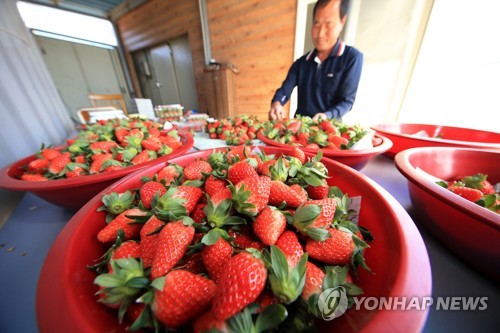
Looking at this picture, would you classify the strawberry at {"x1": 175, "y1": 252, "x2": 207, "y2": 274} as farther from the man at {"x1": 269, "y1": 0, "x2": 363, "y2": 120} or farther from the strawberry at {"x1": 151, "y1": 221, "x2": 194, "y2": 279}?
the man at {"x1": 269, "y1": 0, "x2": 363, "y2": 120}

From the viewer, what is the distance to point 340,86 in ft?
4.99

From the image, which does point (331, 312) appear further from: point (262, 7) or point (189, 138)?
point (262, 7)

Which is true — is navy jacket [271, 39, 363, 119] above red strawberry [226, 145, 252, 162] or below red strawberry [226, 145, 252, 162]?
above

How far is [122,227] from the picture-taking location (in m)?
0.35

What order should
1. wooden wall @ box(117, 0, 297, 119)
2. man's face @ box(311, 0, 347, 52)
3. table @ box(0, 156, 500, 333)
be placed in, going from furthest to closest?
wooden wall @ box(117, 0, 297, 119) → man's face @ box(311, 0, 347, 52) → table @ box(0, 156, 500, 333)

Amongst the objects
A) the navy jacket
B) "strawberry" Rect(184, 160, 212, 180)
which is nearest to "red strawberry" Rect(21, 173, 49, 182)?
"strawberry" Rect(184, 160, 212, 180)

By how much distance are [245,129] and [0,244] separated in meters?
0.97

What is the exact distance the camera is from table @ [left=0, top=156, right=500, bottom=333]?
11.4 inches

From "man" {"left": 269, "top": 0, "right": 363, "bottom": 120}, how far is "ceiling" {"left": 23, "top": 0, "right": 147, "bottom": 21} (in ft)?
17.0

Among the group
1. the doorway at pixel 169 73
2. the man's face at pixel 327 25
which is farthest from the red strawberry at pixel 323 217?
the doorway at pixel 169 73

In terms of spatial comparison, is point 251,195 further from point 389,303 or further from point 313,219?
point 389,303

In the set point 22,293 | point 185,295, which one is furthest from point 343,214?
point 22,293

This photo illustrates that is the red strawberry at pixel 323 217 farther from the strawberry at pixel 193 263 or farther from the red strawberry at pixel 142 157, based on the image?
the red strawberry at pixel 142 157

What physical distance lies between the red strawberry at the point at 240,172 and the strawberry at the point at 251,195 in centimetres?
3
